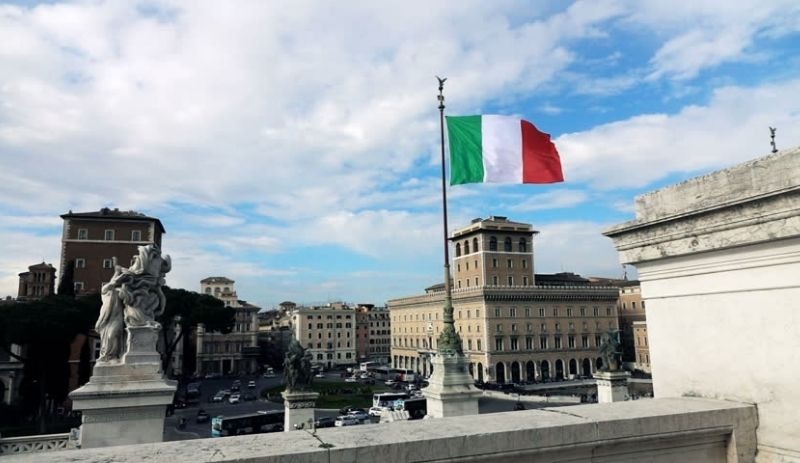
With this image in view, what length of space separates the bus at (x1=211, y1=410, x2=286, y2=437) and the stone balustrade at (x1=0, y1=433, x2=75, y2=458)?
63.6 ft

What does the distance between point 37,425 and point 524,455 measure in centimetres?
3869

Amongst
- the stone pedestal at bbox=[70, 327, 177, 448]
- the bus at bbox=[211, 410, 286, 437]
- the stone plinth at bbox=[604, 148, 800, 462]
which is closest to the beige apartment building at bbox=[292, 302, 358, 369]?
the bus at bbox=[211, 410, 286, 437]

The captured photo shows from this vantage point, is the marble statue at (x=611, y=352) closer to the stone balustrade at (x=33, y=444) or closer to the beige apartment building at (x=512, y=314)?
the stone balustrade at (x=33, y=444)

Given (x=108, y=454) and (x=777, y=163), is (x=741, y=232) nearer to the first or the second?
(x=777, y=163)

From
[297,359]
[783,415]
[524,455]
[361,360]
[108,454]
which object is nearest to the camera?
[108,454]

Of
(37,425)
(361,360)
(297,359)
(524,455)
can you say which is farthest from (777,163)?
(361,360)

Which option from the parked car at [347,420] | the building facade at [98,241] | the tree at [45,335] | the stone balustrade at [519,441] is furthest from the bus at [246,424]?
the building facade at [98,241]

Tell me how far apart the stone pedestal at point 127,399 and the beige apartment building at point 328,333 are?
85.5 meters

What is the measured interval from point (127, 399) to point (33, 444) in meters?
2.72

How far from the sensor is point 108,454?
2281 millimetres

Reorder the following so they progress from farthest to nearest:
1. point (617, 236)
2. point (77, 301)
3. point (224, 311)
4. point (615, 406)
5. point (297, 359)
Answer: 1. point (224, 311)
2. point (77, 301)
3. point (297, 359)
4. point (617, 236)
5. point (615, 406)

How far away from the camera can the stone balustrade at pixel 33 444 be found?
8.29 m

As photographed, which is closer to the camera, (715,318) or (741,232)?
(741,232)

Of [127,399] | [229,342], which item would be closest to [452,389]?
[127,399]
